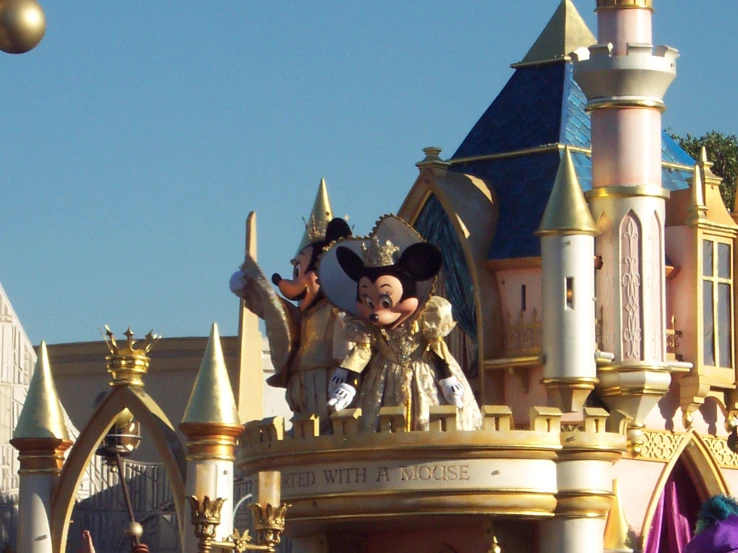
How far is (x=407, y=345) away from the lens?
14461 mm

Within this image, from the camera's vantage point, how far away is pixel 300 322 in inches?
616

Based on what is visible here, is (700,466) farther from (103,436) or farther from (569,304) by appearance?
(103,436)

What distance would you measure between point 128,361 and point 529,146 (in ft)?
15.9

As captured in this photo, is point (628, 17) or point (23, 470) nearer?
point (23, 470)

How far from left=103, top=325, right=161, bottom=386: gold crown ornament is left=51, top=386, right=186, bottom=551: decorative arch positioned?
0.06 meters

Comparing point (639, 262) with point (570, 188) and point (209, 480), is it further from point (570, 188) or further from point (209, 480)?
point (209, 480)

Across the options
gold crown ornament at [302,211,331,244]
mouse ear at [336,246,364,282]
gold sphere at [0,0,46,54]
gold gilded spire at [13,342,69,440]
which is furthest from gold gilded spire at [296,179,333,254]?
gold sphere at [0,0,46,54]

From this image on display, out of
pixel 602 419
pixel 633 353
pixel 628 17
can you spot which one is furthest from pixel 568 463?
pixel 628 17

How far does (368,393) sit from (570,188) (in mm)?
2277

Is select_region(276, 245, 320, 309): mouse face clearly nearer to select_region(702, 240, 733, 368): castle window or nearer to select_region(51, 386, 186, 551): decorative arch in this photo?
select_region(51, 386, 186, 551): decorative arch

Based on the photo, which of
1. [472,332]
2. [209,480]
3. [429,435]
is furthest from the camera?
[472,332]

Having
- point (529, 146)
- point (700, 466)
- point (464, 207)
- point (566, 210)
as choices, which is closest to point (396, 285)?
point (566, 210)

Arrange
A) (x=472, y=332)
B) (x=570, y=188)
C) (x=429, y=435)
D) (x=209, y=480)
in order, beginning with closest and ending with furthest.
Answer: (x=209, y=480)
(x=429, y=435)
(x=570, y=188)
(x=472, y=332)

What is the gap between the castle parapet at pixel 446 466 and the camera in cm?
1416
